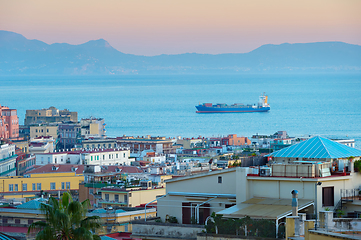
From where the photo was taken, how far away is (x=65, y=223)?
1027cm

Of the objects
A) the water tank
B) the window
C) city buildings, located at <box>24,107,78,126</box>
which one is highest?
city buildings, located at <box>24,107,78,126</box>

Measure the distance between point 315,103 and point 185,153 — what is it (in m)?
112

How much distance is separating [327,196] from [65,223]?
12.9ft

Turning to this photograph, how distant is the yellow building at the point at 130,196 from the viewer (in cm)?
2462

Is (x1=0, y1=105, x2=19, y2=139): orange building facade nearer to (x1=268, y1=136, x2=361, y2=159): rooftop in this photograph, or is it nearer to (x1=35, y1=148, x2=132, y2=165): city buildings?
(x1=35, y1=148, x2=132, y2=165): city buildings

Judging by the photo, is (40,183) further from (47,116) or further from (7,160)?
(47,116)

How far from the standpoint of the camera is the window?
10719 mm

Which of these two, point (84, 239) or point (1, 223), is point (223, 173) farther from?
point (1, 223)

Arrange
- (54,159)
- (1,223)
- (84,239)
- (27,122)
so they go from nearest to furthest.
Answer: (84,239) → (1,223) → (54,159) → (27,122)

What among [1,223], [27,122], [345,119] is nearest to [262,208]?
[1,223]

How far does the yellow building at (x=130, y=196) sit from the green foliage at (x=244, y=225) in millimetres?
14260

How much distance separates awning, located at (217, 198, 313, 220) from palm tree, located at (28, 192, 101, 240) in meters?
2.03

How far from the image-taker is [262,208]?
34.4 ft

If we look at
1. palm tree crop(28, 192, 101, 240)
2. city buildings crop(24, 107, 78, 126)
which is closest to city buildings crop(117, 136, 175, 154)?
city buildings crop(24, 107, 78, 126)
